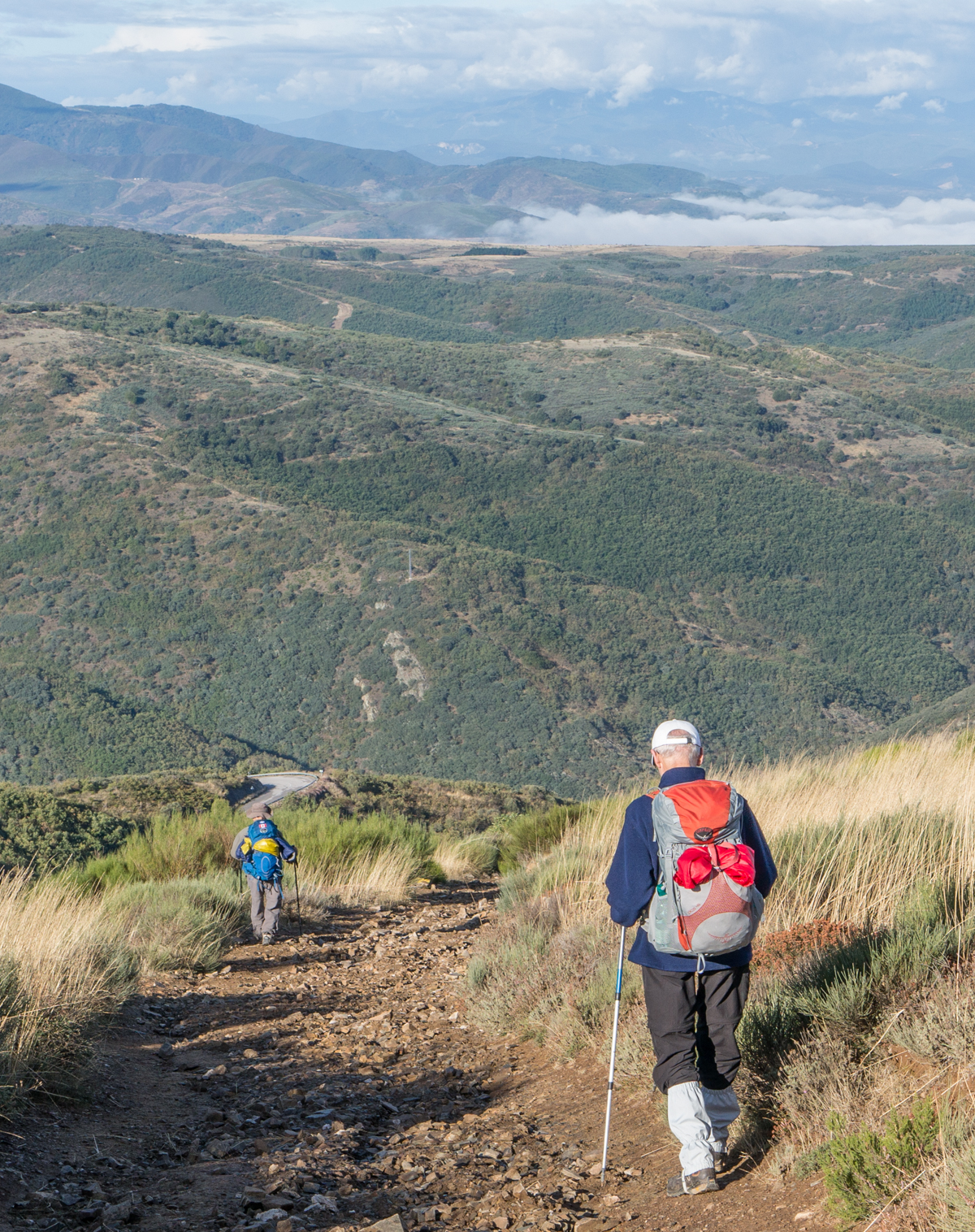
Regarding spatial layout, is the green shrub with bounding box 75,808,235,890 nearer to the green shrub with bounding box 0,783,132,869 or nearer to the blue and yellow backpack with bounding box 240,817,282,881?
the green shrub with bounding box 0,783,132,869

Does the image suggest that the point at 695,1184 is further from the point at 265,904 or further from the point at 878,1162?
the point at 265,904

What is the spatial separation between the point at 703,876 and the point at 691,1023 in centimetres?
55

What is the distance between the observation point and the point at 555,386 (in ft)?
260

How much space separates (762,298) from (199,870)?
186 metres

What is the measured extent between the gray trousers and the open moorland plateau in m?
0.21

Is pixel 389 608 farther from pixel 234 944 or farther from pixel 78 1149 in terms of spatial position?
pixel 78 1149

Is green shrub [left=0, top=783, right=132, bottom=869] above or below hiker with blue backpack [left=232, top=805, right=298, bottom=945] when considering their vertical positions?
below

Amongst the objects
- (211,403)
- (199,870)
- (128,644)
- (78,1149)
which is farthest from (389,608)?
(78,1149)

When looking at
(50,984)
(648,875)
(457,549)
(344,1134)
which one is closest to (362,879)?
(50,984)

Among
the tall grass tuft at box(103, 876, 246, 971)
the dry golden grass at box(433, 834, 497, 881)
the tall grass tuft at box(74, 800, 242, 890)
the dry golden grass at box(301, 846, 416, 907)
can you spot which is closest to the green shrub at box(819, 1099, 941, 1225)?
the tall grass tuft at box(103, 876, 246, 971)

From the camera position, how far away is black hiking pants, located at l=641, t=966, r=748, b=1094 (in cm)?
341

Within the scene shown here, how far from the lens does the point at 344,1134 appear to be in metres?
4.09

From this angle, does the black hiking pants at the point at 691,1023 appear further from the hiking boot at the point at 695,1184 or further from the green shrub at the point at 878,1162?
the green shrub at the point at 878,1162

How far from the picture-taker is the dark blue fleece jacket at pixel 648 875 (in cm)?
339
